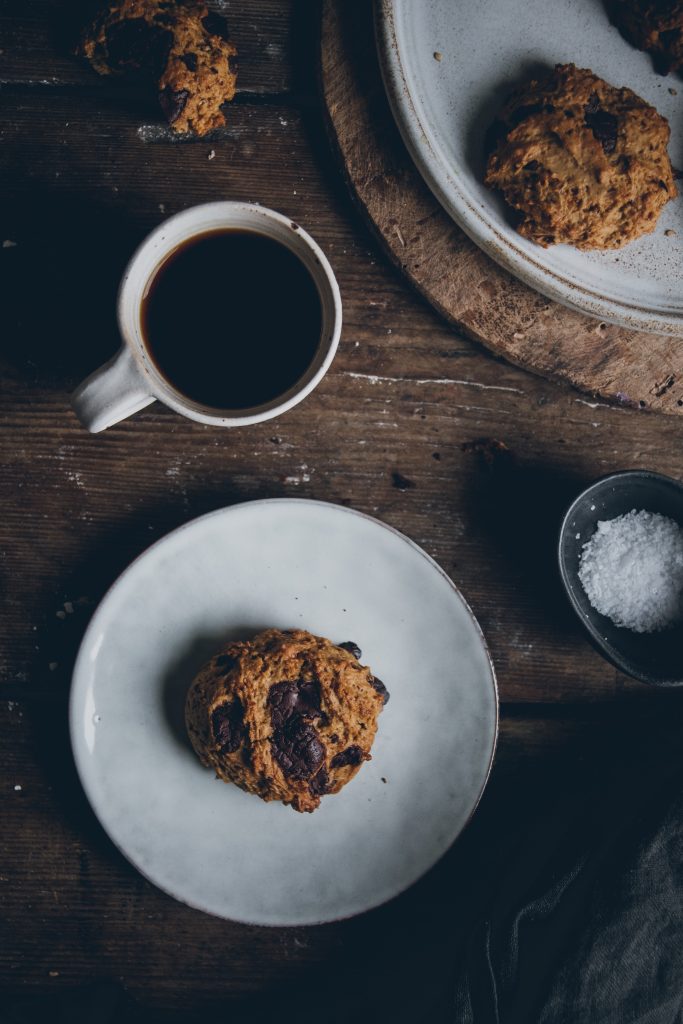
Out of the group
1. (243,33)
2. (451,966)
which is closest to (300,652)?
(451,966)

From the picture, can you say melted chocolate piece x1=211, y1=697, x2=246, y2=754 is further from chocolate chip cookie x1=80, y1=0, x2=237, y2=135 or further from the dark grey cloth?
chocolate chip cookie x1=80, y1=0, x2=237, y2=135

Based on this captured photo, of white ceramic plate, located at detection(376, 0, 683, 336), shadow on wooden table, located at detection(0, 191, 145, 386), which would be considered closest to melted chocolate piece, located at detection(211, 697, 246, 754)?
shadow on wooden table, located at detection(0, 191, 145, 386)

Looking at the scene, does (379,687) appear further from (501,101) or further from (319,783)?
(501,101)

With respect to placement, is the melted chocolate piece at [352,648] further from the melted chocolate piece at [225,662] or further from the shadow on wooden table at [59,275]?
the shadow on wooden table at [59,275]

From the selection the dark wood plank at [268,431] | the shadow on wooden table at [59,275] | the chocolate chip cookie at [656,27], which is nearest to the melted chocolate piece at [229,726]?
the dark wood plank at [268,431]

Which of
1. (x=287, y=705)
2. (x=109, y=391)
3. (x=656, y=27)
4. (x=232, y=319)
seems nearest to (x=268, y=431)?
(x=232, y=319)
